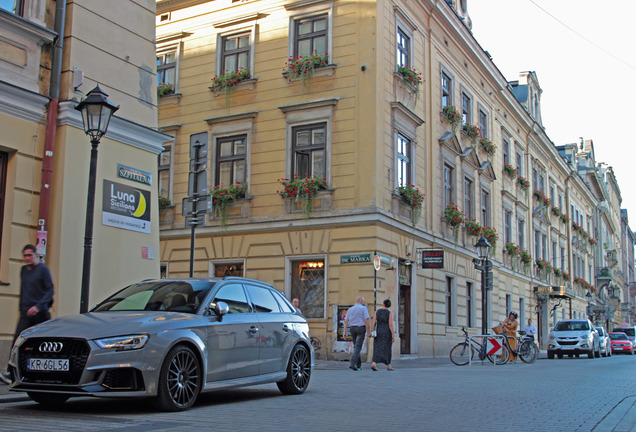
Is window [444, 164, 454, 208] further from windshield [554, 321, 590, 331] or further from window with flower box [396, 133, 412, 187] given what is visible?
windshield [554, 321, 590, 331]

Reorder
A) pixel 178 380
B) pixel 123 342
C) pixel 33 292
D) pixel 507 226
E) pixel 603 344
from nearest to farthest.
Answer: pixel 123 342, pixel 178 380, pixel 33 292, pixel 603 344, pixel 507 226

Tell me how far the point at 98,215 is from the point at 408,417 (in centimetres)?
810

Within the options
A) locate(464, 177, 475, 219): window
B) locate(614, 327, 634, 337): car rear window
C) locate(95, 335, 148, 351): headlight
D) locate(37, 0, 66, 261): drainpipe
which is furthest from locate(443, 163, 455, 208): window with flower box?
locate(614, 327, 634, 337): car rear window

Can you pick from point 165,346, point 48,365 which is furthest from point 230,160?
point 48,365

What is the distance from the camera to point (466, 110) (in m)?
30.8

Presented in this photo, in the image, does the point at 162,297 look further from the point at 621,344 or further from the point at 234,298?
the point at 621,344

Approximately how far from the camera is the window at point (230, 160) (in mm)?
24375

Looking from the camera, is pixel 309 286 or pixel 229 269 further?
pixel 229 269

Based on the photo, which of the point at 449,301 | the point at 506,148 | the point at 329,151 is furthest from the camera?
the point at 506,148

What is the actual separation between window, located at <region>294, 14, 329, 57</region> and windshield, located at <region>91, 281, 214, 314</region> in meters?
15.5

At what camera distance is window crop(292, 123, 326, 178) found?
2272 cm

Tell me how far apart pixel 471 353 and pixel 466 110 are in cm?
1344

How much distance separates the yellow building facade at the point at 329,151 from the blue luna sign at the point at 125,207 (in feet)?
14.8

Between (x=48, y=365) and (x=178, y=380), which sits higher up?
(x=48, y=365)
